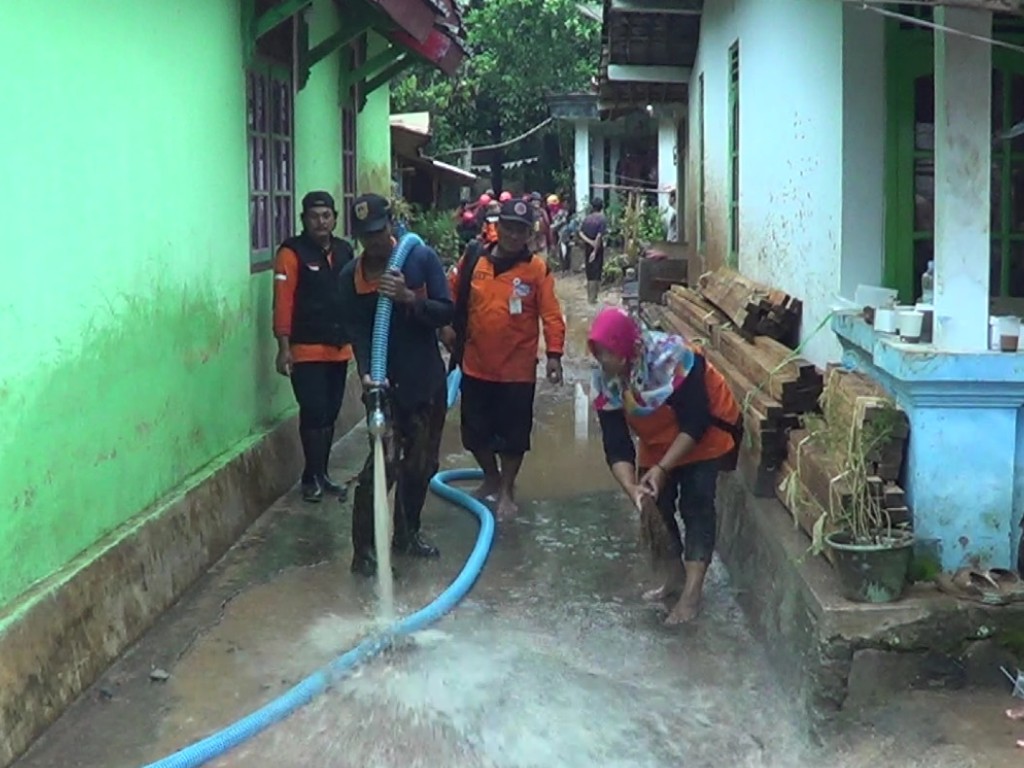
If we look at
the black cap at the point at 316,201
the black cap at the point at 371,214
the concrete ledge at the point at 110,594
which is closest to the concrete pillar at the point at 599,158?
the black cap at the point at 316,201

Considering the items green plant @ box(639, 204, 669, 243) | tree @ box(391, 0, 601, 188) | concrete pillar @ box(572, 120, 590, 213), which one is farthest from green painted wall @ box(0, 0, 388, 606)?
tree @ box(391, 0, 601, 188)

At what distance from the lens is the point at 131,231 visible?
568cm

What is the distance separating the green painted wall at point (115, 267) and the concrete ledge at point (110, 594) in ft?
0.30

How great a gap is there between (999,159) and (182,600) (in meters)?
4.50

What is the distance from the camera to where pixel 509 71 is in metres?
31.7

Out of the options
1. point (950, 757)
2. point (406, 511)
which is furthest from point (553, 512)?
point (950, 757)

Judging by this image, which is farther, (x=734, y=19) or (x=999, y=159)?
(x=734, y=19)

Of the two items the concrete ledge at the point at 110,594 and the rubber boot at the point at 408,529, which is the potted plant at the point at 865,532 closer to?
the rubber boot at the point at 408,529

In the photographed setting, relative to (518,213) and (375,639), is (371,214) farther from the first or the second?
(375,639)

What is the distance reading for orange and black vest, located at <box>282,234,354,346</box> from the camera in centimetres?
777

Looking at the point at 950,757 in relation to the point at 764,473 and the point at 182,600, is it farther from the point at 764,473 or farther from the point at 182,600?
the point at 182,600

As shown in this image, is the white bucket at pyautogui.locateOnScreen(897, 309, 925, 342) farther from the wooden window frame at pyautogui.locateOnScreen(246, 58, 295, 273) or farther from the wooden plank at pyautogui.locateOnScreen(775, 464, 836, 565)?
the wooden window frame at pyautogui.locateOnScreen(246, 58, 295, 273)

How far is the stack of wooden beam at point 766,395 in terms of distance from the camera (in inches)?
235

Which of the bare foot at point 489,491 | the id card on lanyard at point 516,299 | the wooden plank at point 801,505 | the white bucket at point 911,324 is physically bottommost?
the bare foot at point 489,491
